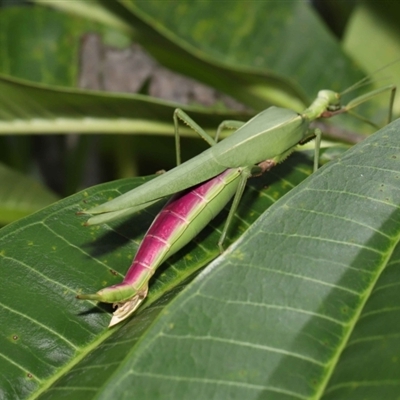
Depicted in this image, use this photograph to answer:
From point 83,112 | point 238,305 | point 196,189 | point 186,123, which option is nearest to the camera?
point 238,305

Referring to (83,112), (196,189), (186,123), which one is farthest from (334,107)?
(83,112)

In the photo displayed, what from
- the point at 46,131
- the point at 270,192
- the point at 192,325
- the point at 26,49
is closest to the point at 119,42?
the point at 26,49

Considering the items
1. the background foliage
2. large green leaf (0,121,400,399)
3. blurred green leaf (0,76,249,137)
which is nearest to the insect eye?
the background foliage

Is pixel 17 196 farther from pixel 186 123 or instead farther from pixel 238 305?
pixel 238 305

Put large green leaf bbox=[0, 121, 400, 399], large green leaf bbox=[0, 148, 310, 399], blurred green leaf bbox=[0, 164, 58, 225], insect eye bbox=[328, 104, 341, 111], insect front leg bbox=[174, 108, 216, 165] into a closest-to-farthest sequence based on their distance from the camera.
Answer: large green leaf bbox=[0, 121, 400, 399] < large green leaf bbox=[0, 148, 310, 399] < insect front leg bbox=[174, 108, 216, 165] < insect eye bbox=[328, 104, 341, 111] < blurred green leaf bbox=[0, 164, 58, 225]

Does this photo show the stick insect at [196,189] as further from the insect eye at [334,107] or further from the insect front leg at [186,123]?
the insect eye at [334,107]

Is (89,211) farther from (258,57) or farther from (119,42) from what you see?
(119,42)

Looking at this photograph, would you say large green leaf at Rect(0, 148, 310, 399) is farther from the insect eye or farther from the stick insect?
the insect eye
